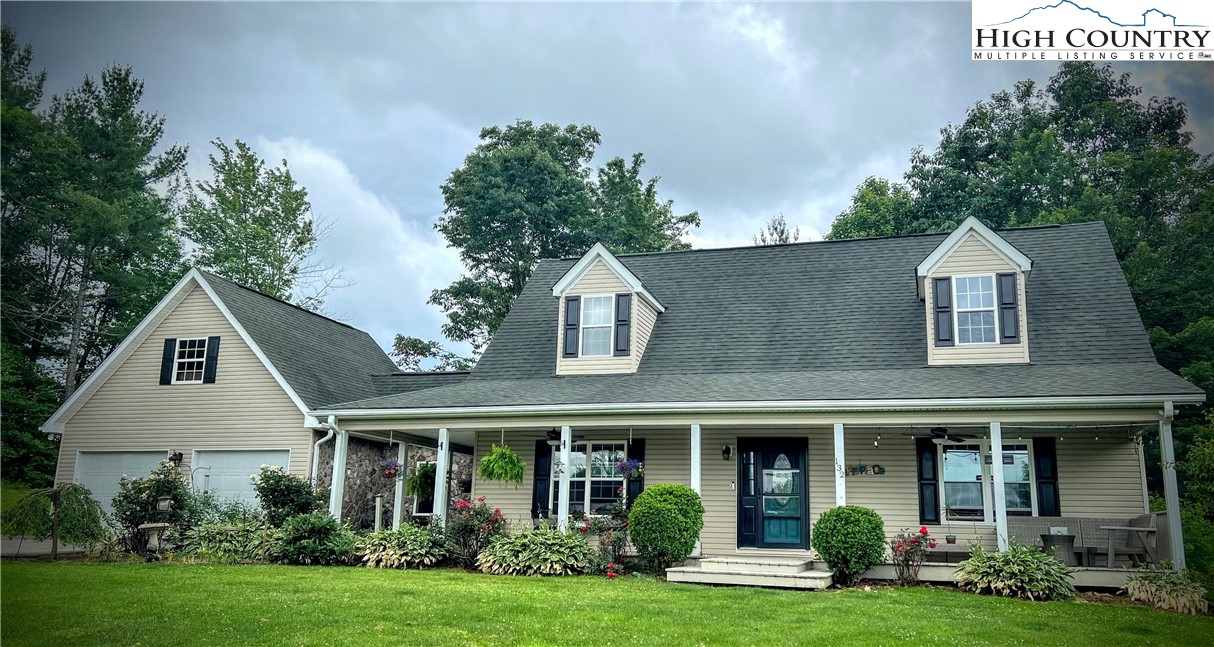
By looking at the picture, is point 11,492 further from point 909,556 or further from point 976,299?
point 976,299

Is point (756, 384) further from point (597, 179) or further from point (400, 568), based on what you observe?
point (597, 179)

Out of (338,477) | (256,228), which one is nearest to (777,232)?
(256,228)

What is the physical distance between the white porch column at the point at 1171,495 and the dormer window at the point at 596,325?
31.6 ft

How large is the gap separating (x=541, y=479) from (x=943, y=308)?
8.28 meters

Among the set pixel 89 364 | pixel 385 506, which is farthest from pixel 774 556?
pixel 89 364

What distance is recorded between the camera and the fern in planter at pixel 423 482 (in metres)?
18.0

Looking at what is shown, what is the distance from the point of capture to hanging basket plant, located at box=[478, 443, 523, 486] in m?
15.3

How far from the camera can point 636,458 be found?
53.8 ft

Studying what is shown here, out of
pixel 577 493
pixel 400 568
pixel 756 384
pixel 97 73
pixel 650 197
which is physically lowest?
pixel 400 568

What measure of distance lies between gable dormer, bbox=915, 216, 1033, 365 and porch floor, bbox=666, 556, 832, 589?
5.21 m

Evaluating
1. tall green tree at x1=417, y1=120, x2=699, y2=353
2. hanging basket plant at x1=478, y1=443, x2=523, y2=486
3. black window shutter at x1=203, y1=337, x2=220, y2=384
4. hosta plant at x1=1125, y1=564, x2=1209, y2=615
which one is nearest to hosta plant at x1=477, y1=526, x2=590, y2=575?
hanging basket plant at x1=478, y1=443, x2=523, y2=486

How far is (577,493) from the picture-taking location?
658 inches

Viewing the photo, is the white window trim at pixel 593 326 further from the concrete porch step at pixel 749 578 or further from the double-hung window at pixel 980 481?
the double-hung window at pixel 980 481

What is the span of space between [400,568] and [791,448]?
283 inches
